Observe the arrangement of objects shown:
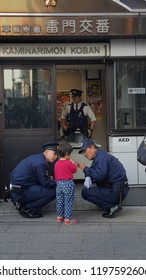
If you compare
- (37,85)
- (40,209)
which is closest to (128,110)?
(37,85)

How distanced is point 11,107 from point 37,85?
0.61 metres

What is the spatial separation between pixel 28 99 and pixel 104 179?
216cm

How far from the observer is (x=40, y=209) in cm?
736


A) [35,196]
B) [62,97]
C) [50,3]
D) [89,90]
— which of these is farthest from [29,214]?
[89,90]

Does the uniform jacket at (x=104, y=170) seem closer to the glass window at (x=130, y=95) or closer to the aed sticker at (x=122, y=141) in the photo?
the aed sticker at (x=122, y=141)

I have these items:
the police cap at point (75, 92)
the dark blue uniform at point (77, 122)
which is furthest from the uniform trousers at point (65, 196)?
the police cap at point (75, 92)

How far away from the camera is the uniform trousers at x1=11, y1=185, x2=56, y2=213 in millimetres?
7043

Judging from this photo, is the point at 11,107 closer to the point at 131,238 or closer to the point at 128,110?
the point at 128,110

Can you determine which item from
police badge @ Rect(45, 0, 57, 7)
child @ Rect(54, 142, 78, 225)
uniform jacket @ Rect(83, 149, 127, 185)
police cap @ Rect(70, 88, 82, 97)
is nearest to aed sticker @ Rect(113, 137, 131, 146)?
uniform jacket @ Rect(83, 149, 127, 185)

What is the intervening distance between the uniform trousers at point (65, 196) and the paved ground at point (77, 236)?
0.78 ft

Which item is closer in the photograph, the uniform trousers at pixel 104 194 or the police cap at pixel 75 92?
the uniform trousers at pixel 104 194

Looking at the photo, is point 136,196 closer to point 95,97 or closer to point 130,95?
point 130,95

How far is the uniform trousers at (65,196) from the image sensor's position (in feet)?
22.1

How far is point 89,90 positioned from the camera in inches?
393
